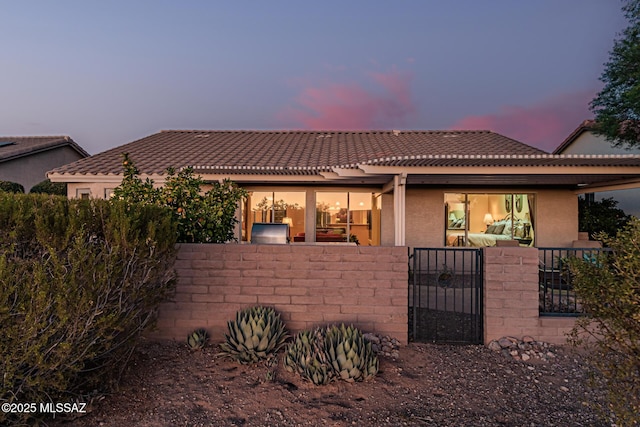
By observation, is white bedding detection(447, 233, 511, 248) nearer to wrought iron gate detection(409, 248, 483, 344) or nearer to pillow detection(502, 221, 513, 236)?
pillow detection(502, 221, 513, 236)

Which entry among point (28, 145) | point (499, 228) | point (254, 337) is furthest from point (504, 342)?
point (28, 145)

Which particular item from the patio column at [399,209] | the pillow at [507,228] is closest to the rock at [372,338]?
the patio column at [399,209]

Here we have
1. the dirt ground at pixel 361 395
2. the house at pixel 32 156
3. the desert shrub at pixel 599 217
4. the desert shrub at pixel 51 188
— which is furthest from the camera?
the house at pixel 32 156

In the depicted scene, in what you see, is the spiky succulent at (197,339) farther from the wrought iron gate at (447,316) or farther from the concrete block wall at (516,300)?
the concrete block wall at (516,300)

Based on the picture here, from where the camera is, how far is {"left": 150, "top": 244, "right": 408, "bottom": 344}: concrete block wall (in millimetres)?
5062

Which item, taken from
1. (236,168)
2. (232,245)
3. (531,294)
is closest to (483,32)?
(236,168)

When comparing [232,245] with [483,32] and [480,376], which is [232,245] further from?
[483,32]

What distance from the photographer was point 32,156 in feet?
63.4

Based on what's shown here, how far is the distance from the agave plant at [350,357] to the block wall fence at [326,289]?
0.92 m

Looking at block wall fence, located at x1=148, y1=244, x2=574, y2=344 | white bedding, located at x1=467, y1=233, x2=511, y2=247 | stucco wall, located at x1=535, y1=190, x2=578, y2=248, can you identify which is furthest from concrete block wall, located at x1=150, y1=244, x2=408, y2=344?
stucco wall, located at x1=535, y1=190, x2=578, y2=248

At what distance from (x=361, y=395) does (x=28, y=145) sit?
25.2m

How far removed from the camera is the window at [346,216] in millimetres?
12281

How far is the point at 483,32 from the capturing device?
50.6 ft

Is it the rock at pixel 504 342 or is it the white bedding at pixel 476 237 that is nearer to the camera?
the rock at pixel 504 342
